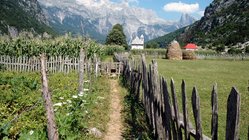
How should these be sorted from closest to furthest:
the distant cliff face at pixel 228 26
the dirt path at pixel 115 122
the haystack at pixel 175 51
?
the dirt path at pixel 115 122
the haystack at pixel 175 51
the distant cliff face at pixel 228 26

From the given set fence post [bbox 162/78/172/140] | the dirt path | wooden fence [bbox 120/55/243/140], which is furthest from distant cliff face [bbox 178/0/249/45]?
fence post [bbox 162/78/172/140]

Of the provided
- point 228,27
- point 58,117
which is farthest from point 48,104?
point 228,27

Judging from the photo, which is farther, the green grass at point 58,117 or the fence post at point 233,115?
the green grass at point 58,117

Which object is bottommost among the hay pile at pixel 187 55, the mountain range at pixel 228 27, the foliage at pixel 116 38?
the hay pile at pixel 187 55

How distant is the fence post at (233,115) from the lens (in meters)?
3.77

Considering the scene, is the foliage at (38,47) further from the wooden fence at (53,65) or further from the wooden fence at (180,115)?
the wooden fence at (180,115)

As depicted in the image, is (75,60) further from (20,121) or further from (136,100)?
(20,121)

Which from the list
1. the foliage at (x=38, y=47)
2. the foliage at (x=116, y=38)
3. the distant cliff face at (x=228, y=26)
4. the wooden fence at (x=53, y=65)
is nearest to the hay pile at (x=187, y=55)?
the foliage at (x=38, y=47)

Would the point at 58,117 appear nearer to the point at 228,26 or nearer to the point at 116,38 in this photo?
the point at 116,38

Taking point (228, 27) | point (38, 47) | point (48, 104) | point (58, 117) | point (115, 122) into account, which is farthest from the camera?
point (228, 27)

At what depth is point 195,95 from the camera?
5172mm

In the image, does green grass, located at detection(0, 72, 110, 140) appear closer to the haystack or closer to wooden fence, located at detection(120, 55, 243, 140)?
wooden fence, located at detection(120, 55, 243, 140)

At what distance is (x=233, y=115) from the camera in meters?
3.86

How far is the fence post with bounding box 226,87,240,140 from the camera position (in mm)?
3768
